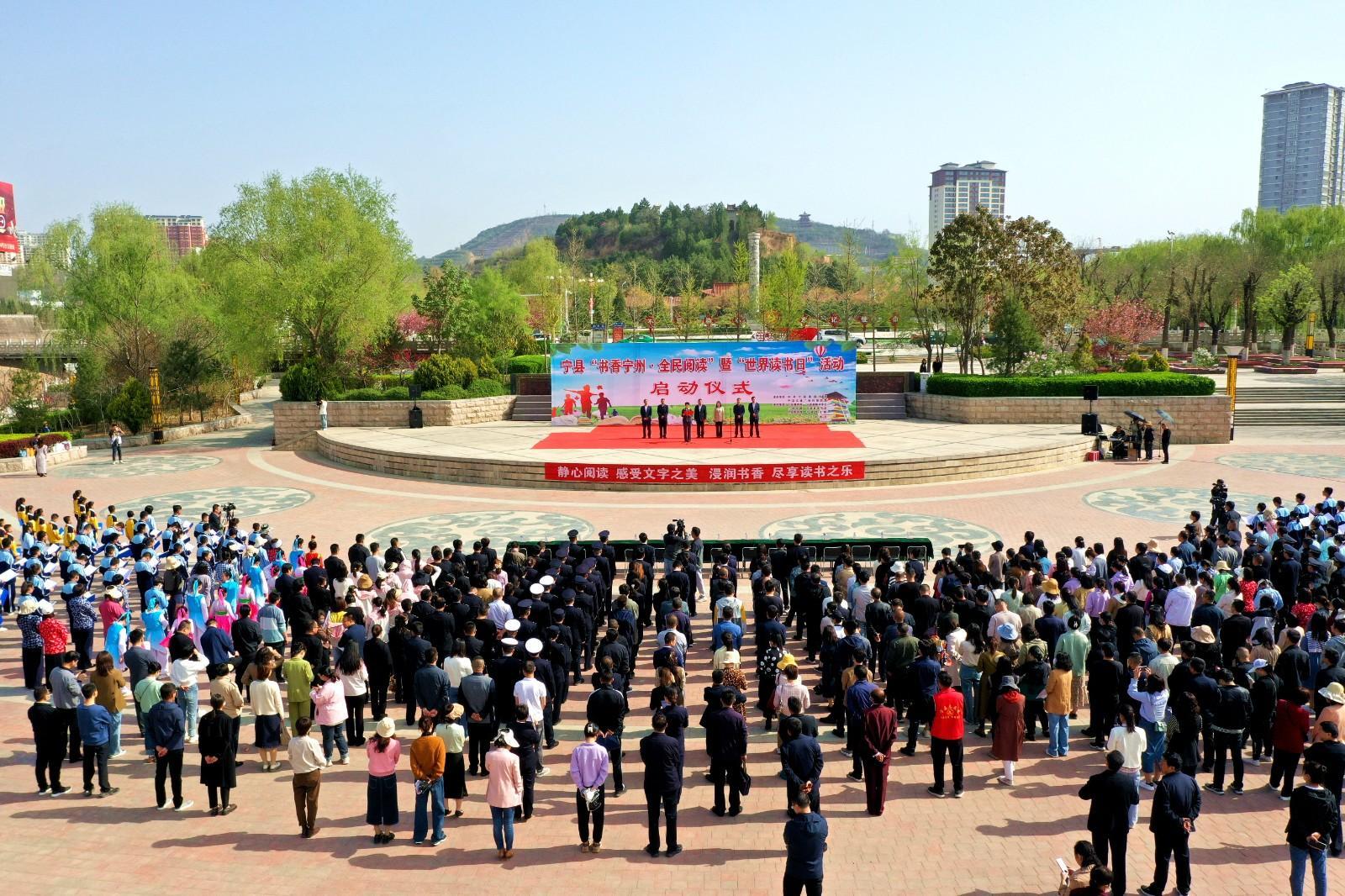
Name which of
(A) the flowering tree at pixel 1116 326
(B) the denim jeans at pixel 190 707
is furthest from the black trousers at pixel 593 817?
(A) the flowering tree at pixel 1116 326

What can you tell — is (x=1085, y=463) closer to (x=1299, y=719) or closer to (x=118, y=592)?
(x=1299, y=719)

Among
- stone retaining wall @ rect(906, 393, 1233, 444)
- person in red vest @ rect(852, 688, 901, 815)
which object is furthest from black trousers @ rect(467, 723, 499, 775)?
stone retaining wall @ rect(906, 393, 1233, 444)

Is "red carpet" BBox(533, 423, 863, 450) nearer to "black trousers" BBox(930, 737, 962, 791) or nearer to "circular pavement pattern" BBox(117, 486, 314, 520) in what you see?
"circular pavement pattern" BBox(117, 486, 314, 520)

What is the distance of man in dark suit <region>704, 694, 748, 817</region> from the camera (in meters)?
7.93

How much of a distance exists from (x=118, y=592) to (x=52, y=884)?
4803 millimetres

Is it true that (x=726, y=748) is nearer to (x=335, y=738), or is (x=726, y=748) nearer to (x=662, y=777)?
(x=662, y=777)

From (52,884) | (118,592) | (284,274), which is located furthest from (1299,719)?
(284,274)

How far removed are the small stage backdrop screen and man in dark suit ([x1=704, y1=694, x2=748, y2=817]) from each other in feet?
80.0

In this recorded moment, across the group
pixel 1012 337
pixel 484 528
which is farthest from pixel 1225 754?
pixel 1012 337

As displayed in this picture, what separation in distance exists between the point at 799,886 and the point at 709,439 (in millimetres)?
23883

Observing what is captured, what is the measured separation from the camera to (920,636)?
10.7 metres

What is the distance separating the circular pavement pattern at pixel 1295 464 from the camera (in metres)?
24.1

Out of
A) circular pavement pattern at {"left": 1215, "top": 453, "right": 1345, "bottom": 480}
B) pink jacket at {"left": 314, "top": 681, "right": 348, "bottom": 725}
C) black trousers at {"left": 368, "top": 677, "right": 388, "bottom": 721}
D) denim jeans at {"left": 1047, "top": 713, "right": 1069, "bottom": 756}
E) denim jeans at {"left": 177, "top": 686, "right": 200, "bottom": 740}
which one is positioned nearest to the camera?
pink jacket at {"left": 314, "top": 681, "right": 348, "bottom": 725}

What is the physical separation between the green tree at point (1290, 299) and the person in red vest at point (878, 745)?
50108mm
